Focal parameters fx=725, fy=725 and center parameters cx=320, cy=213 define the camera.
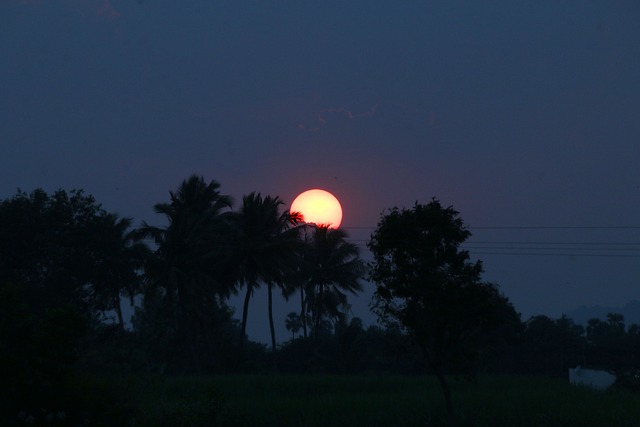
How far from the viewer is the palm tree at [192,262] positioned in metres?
44.3

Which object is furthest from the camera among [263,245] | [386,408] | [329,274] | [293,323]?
[293,323]

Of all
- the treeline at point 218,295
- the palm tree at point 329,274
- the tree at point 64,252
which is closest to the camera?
the treeline at point 218,295

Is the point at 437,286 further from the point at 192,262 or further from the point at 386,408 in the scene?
the point at 192,262

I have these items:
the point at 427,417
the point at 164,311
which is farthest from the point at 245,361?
the point at 427,417

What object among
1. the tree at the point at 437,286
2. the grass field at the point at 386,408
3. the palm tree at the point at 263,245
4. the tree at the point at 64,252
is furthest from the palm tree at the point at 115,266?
the tree at the point at 437,286

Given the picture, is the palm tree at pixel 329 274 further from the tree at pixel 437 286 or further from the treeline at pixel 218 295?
the tree at pixel 437 286

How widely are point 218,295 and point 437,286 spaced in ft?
108

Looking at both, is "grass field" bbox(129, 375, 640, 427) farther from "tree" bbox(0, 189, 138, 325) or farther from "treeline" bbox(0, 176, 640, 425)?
"tree" bbox(0, 189, 138, 325)

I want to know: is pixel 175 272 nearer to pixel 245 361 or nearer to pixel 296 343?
pixel 245 361

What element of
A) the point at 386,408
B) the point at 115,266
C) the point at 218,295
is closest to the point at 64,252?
the point at 115,266

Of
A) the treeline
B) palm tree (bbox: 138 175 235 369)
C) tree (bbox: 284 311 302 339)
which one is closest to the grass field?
the treeline

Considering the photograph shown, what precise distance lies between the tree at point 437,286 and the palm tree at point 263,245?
25755 millimetres

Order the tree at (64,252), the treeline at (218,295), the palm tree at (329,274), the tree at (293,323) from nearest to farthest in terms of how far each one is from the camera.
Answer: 1. the treeline at (218,295)
2. the tree at (64,252)
3. the palm tree at (329,274)
4. the tree at (293,323)

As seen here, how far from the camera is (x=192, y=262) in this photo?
45312 mm
